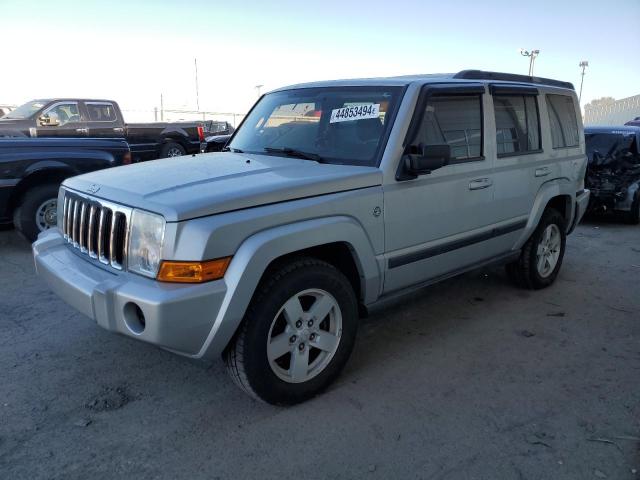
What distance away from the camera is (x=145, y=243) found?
8.56 ft

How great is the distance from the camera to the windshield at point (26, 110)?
11.4 metres

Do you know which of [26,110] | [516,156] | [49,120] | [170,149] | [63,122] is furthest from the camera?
[170,149]

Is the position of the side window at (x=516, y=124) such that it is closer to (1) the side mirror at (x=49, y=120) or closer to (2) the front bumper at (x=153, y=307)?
(2) the front bumper at (x=153, y=307)

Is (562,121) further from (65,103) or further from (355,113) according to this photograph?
(65,103)

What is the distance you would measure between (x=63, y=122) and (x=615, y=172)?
11165 mm

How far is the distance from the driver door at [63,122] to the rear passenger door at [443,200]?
34.0 feet

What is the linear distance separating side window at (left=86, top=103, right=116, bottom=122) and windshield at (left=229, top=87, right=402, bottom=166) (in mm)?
9174

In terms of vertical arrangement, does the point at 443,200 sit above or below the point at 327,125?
below

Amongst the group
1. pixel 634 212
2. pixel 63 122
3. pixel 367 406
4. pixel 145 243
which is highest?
pixel 63 122

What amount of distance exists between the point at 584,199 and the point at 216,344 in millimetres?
4518

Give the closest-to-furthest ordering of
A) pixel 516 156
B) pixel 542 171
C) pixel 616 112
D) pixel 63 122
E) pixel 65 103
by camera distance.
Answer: pixel 516 156 → pixel 542 171 → pixel 63 122 → pixel 65 103 → pixel 616 112

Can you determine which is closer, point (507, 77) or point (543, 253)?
point (507, 77)

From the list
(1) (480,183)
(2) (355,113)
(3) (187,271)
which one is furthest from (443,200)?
(3) (187,271)

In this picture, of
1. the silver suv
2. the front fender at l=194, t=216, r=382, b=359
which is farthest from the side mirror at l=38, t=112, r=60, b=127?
the front fender at l=194, t=216, r=382, b=359
